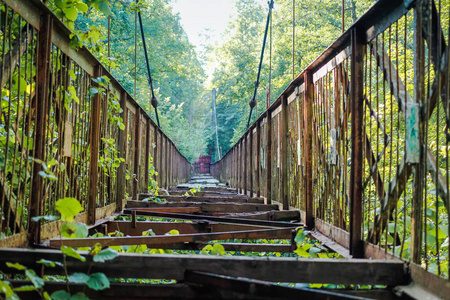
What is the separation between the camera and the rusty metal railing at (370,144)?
2221mm

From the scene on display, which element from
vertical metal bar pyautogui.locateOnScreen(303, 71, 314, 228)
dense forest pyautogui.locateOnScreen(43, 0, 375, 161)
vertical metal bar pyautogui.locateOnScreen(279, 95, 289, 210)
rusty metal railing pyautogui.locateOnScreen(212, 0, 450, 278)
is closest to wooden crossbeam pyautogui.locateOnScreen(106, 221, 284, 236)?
vertical metal bar pyautogui.locateOnScreen(303, 71, 314, 228)

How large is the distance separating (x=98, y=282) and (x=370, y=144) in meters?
2.02

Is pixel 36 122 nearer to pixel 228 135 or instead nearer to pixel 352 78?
pixel 352 78

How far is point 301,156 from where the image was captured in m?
5.03

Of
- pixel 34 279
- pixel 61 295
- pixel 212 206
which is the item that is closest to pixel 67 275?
pixel 61 295

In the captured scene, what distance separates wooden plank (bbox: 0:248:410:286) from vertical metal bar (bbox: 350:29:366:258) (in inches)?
27.9

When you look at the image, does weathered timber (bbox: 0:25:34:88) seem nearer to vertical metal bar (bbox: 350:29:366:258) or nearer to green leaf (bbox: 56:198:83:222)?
green leaf (bbox: 56:198:83:222)

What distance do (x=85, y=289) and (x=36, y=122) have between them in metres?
1.29

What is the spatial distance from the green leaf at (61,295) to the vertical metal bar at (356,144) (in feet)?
6.27

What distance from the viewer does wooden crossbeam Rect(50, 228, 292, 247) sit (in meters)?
3.21

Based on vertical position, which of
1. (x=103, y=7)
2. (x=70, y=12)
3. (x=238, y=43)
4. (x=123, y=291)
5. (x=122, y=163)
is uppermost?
(x=238, y=43)

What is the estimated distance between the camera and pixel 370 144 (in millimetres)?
3098

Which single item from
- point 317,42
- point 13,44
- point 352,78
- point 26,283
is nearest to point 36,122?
point 13,44

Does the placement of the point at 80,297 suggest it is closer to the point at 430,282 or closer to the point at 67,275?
the point at 67,275
